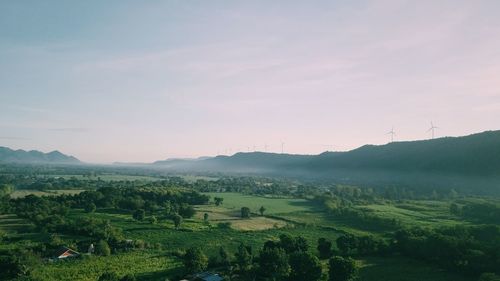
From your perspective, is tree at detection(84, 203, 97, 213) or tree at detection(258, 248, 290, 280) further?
tree at detection(84, 203, 97, 213)

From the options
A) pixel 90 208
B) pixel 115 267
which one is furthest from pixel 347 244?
pixel 90 208

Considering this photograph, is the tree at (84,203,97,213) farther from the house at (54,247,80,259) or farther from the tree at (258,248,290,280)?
the tree at (258,248,290,280)

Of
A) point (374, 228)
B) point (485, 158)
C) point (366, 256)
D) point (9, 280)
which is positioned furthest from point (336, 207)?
point (485, 158)

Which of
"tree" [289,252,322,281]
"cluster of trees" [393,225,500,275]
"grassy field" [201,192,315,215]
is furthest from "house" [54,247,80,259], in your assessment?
"grassy field" [201,192,315,215]

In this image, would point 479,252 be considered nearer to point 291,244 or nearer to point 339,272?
point 339,272

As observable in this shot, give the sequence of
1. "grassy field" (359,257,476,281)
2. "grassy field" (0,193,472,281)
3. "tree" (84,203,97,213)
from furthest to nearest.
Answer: "tree" (84,203,97,213) → "grassy field" (0,193,472,281) → "grassy field" (359,257,476,281)

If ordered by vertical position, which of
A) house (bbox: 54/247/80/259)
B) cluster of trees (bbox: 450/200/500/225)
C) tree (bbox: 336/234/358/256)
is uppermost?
cluster of trees (bbox: 450/200/500/225)

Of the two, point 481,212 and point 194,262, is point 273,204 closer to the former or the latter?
point 481,212
